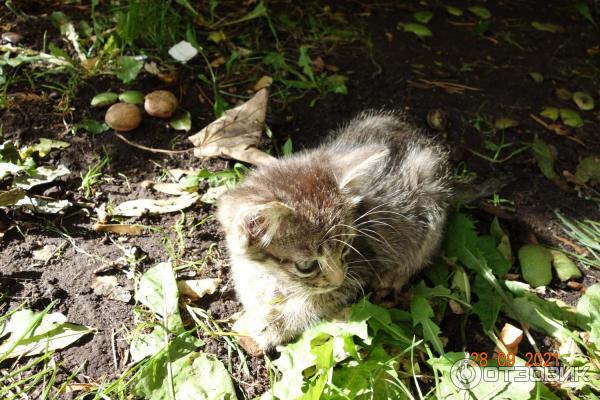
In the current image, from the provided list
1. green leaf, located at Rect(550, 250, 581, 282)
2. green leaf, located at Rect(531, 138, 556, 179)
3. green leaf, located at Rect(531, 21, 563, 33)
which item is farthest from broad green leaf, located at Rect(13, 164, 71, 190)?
green leaf, located at Rect(531, 21, 563, 33)

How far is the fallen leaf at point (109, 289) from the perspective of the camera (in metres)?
2.80

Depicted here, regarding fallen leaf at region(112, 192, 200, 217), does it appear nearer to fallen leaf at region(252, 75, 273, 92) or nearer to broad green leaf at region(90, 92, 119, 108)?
broad green leaf at region(90, 92, 119, 108)

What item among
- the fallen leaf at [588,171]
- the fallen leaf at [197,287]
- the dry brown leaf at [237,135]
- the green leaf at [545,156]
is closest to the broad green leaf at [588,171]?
the fallen leaf at [588,171]

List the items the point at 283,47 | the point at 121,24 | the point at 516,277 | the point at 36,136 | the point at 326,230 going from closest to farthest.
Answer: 1. the point at 326,230
2. the point at 516,277
3. the point at 36,136
4. the point at 121,24
5. the point at 283,47

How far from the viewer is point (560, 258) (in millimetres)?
3221

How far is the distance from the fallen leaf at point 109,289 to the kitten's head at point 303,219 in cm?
66

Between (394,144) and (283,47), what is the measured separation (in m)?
1.75

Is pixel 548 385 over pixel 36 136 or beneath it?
beneath

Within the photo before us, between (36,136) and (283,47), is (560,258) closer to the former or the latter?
(283,47)

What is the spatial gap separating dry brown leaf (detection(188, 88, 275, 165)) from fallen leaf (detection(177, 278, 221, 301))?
0.87 metres

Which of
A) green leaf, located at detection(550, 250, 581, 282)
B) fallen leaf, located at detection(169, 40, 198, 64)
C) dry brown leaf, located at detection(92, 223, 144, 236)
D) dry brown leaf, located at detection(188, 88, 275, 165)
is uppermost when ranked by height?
fallen leaf, located at detection(169, 40, 198, 64)

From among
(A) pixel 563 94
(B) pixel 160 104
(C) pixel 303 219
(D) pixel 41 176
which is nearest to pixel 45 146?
(D) pixel 41 176

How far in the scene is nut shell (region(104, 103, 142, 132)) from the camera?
3551 millimetres

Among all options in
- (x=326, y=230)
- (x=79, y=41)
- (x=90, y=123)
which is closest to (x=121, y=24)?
(x=79, y=41)
